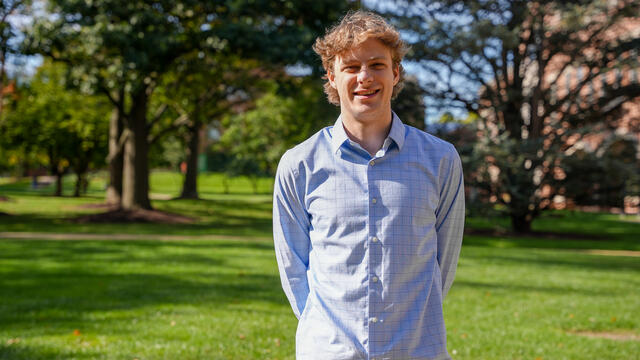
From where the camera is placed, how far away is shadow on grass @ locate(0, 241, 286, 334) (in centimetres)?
Result: 757

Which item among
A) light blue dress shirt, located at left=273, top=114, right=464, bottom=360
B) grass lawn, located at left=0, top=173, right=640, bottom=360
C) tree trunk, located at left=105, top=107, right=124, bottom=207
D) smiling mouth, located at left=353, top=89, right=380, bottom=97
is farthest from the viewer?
tree trunk, located at left=105, top=107, right=124, bottom=207

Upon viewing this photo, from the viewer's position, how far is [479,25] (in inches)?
732

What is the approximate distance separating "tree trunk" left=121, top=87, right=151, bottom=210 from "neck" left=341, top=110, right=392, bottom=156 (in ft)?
68.6

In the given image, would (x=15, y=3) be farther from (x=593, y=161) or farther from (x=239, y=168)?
(x=239, y=168)

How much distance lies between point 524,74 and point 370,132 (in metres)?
20.5

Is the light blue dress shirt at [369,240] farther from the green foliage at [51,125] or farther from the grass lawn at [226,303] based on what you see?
the green foliage at [51,125]

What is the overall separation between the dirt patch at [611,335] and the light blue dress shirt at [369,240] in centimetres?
484

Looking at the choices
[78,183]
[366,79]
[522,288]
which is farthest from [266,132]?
[366,79]

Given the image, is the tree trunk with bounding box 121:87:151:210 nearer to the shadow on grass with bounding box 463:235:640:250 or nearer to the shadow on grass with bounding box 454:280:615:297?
the shadow on grass with bounding box 463:235:640:250

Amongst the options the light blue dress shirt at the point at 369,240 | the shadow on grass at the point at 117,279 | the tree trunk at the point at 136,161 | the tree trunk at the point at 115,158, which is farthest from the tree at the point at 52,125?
the light blue dress shirt at the point at 369,240

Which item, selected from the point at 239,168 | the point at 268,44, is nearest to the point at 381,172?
the point at 268,44

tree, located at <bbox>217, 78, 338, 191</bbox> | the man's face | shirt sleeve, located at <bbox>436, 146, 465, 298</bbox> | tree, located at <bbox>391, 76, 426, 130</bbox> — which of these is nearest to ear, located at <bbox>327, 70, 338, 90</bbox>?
the man's face

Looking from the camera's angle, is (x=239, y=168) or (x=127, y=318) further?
(x=239, y=168)

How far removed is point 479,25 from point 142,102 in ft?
38.7
